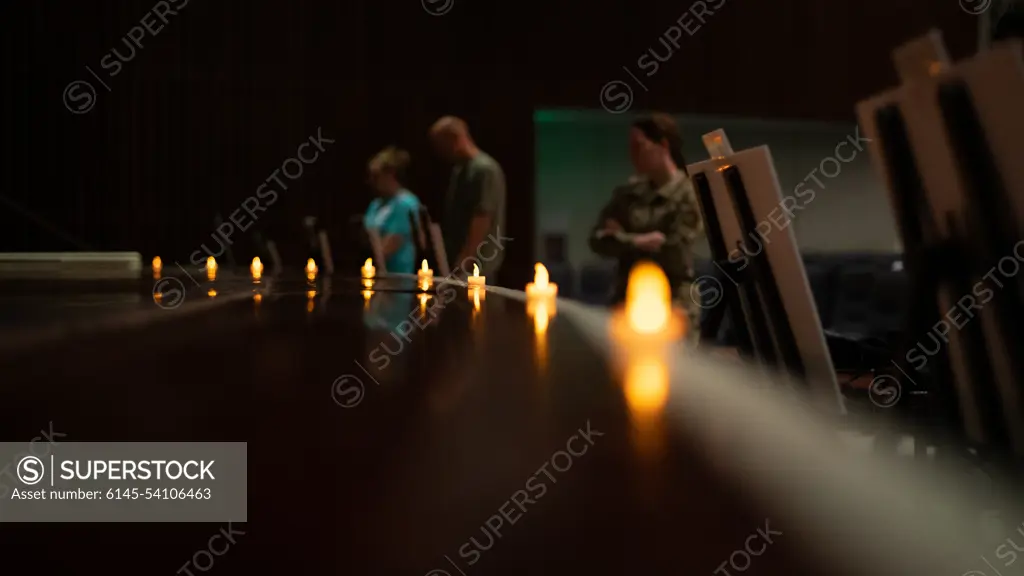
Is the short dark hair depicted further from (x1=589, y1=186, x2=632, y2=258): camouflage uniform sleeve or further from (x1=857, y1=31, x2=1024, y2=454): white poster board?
(x1=857, y1=31, x2=1024, y2=454): white poster board

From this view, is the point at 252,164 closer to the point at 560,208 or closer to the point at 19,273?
the point at 560,208

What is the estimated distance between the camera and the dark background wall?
18.8ft

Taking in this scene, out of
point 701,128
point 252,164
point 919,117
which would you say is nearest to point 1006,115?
point 919,117

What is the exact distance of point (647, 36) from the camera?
647 cm

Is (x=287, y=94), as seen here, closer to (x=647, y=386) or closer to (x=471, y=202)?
(x=471, y=202)

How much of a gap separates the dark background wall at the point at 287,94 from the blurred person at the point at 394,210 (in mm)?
2859

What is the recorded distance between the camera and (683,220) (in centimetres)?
237

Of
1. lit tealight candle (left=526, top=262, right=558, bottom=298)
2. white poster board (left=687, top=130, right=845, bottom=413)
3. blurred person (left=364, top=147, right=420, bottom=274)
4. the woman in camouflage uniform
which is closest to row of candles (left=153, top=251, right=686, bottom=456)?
lit tealight candle (left=526, top=262, right=558, bottom=298)

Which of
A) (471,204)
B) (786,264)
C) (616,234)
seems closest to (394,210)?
(471,204)

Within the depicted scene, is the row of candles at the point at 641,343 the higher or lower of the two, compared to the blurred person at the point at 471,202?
lower

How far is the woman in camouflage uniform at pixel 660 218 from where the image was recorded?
237cm

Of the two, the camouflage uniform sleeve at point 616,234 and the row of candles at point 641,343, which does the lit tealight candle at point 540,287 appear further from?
the camouflage uniform sleeve at point 616,234

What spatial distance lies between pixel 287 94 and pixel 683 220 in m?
4.26

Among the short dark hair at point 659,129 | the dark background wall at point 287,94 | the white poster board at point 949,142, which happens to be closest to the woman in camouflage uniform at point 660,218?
the short dark hair at point 659,129
